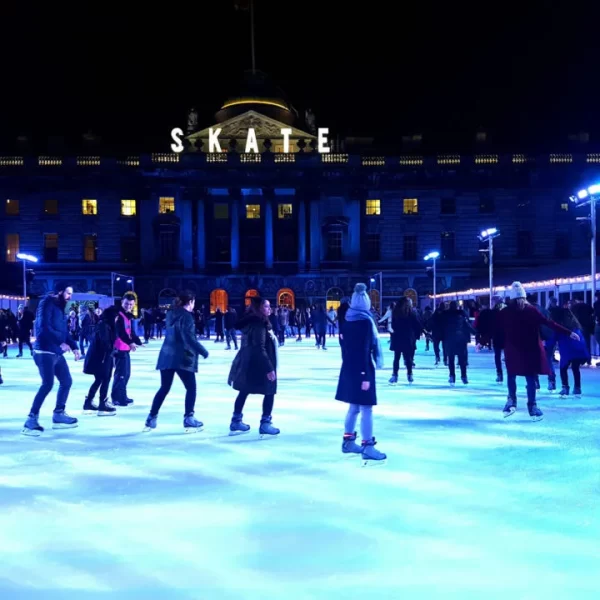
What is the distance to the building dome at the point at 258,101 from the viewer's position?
58.7 m

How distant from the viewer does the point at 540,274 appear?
29.6 m

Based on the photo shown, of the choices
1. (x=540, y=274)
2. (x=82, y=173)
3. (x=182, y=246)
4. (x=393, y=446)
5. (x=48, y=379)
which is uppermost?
(x=82, y=173)

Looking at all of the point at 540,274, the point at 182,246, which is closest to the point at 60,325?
the point at 540,274

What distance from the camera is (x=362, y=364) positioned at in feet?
22.1

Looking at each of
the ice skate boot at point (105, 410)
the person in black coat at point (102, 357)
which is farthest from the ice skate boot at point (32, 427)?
the ice skate boot at point (105, 410)

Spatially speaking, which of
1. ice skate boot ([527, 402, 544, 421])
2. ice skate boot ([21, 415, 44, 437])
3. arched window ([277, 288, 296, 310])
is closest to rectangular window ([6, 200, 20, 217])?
arched window ([277, 288, 296, 310])

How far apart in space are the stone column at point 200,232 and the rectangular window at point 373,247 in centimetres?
1383

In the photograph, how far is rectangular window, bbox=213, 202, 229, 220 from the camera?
190 ft

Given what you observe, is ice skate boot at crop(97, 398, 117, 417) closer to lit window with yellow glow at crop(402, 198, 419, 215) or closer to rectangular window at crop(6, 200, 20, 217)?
lit window with yellow glow at crop(402, 198, 419, 215)

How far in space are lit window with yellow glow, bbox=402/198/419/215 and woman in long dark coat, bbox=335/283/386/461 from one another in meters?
51.1

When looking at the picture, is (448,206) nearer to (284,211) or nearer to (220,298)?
(284,211)

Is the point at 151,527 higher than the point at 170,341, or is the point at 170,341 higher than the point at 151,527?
the point at 170,341

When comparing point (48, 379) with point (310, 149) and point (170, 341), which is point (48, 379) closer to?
point (170, 341)

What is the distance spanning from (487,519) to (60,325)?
19.6 ft
